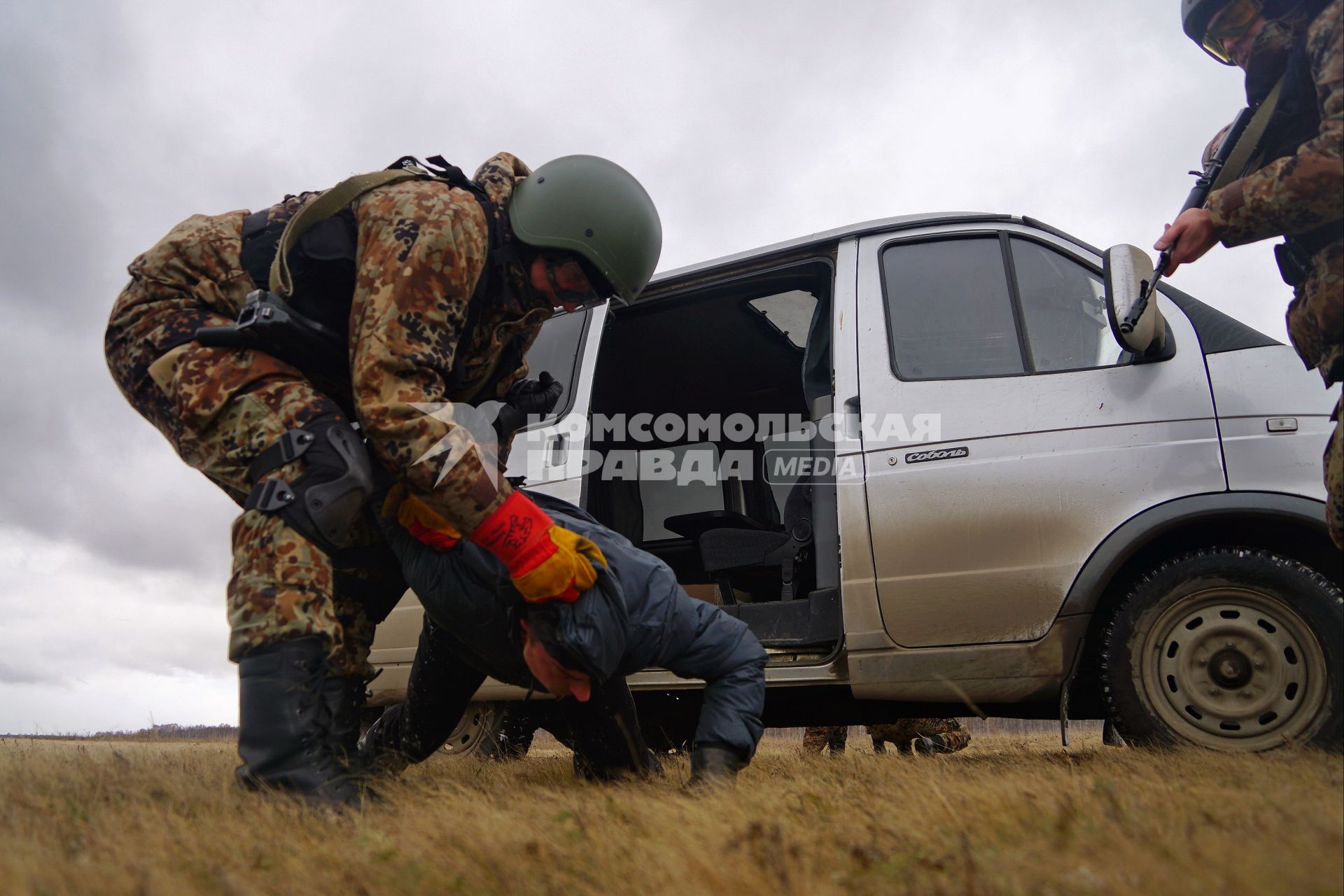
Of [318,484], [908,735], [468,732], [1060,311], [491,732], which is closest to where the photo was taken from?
[318,484]

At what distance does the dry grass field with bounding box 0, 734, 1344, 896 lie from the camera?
49.0 inches

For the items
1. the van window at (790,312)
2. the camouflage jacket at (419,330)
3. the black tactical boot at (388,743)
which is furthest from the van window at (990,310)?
the black tactical boot at (388,743)

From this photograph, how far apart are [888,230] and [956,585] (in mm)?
1440

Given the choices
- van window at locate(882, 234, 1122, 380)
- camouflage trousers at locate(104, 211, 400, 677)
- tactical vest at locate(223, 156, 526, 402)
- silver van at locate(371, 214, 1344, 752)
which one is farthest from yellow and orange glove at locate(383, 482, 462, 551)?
van window at locate(882, 234, 1122, 380)

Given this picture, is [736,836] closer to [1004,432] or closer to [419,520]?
[419,520]

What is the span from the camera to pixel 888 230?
3.58 meters

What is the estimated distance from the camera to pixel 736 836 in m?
1.50

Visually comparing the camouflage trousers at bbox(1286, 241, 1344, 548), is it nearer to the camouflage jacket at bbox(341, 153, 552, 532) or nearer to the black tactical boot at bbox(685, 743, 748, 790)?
the black tactical boot at bbox(685, 743, 748, 790)

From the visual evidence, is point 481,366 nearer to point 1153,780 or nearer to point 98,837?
point 98,837

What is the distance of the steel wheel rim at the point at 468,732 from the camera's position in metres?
4.16

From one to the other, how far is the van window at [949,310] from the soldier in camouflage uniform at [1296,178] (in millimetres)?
721

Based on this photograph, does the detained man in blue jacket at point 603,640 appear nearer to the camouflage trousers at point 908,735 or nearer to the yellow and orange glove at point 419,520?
the yellow and orange glove at point 419,520

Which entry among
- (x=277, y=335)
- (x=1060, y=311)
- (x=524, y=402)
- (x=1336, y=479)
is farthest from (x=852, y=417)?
(x=277, y=335)

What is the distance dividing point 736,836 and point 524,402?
170 cm
